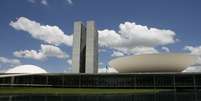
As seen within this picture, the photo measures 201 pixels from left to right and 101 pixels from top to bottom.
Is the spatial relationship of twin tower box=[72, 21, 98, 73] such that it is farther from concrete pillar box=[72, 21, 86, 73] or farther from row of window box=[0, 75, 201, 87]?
row of window box=[0, 75, 201, 87]

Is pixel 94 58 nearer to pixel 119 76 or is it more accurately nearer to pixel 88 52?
pixel 88 52

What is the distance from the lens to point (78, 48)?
86125mm

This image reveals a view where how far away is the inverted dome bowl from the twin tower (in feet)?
87.8

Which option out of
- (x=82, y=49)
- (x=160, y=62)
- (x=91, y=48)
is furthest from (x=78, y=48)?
(x=160, y=62)

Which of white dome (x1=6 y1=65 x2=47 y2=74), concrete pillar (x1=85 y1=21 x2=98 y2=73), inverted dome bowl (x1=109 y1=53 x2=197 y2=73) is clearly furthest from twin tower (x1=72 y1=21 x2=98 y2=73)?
inverted dome bowl (x1=109 y1=53 x2=197 y2=73)

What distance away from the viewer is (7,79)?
63.3 meters

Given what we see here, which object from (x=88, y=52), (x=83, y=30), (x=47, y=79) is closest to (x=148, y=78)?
(x=47, y=79)

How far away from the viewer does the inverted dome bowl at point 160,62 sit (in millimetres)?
55969

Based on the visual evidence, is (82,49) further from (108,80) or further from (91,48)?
(108,80)

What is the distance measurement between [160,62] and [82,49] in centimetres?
3653

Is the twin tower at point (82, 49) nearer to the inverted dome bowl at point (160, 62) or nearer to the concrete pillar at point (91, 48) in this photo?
the concrete pillar at point (91, 48)

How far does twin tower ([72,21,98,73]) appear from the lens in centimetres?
8525

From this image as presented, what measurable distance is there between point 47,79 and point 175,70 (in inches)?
1006

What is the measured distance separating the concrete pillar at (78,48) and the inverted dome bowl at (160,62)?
27.2m
